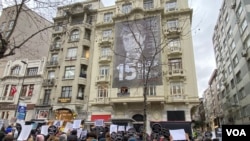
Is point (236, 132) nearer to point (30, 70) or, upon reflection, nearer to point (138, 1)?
point (138, 1)

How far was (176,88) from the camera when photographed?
24875 millimetres

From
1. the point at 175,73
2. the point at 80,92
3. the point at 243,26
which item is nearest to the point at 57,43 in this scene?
the point at 80,92

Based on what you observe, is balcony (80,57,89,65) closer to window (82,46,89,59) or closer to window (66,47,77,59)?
window (82,46,89,59)

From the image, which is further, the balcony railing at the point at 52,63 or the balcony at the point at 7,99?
the balcony railing at the point at 52,63

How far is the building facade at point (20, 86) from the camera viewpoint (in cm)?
2925

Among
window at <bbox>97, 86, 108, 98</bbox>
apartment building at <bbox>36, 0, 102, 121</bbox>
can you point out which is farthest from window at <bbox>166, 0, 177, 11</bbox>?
window at <bbox>97, 86, 108, 98</bbox>

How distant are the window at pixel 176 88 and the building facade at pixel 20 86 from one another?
753 inches

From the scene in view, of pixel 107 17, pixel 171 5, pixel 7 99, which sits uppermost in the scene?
pixel 171 5

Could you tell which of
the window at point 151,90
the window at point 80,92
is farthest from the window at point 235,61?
the window at point 80,92

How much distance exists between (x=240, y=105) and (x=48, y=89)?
101 feet

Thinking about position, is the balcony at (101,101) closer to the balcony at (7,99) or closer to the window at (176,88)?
the window at (176,88)

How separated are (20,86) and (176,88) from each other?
75.6 feet

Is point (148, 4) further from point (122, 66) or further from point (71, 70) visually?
point (71, 70)

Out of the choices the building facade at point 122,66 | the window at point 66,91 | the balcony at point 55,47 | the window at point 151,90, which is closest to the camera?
the building facade at point 122,66
